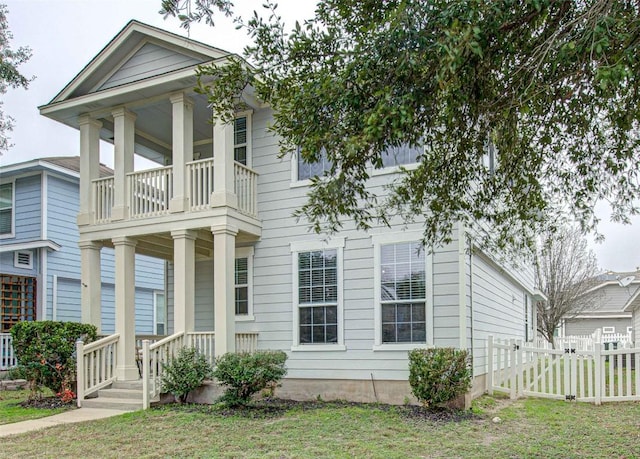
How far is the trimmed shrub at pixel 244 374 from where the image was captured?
29.7 feet

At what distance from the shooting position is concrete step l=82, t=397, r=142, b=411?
9.65 m

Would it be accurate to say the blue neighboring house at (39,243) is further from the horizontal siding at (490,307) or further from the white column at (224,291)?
the horizontal siding at (490,307)

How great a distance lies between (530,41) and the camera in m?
5.26

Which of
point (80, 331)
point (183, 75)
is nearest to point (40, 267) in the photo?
point (80, 331)

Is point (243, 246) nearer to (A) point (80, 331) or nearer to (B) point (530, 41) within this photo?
(A) point (80, 331)

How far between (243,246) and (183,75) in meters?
3.56

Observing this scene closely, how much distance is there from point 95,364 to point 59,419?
2.05 meters

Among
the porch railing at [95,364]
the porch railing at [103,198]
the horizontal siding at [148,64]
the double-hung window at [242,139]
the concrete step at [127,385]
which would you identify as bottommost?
the concrete step at [127,385]

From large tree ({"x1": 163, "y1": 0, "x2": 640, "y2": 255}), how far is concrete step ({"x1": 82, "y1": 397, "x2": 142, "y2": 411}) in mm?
5532

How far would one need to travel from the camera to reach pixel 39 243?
15711 mm

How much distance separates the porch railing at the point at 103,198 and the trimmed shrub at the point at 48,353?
2.35 metres

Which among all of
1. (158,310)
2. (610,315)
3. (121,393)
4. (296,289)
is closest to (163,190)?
(296,289)

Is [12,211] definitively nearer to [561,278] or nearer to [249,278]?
[249,278]

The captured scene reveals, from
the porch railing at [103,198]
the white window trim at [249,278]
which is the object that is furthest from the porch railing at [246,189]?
the porch railing at [103,198]
